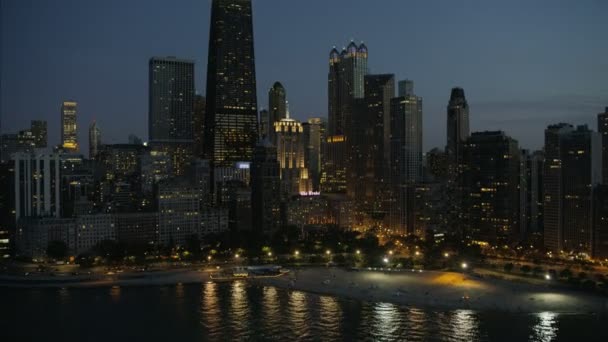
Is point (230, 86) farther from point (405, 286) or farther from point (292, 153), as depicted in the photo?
point (405, 286)

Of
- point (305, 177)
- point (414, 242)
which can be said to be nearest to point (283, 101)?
point (305, 177)

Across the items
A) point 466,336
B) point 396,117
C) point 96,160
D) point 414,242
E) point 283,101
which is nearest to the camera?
point 466,336

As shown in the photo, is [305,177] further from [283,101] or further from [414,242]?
[414,242]

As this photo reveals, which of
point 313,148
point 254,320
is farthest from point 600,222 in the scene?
point 313,148

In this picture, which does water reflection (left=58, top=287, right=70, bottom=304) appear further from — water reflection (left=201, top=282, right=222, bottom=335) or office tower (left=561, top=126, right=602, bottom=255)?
office tower (left=561, top=126, right=602, bottom=255)

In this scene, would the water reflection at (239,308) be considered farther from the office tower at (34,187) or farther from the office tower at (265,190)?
the office tower at (34,187)
